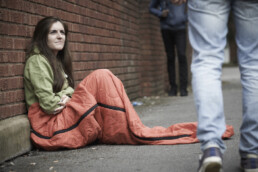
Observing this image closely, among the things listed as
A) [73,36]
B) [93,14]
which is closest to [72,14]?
[73,36]

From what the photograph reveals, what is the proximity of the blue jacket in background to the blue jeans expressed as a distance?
490 cm

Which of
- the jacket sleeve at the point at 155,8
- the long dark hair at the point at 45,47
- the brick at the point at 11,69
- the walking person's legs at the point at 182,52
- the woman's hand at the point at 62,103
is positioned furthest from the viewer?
the walking person's legs at the point at 182,52

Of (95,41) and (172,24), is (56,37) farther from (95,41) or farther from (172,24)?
(172,24)

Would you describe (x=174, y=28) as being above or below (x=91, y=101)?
above

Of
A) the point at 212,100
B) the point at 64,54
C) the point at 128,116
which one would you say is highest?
the point at 64,54

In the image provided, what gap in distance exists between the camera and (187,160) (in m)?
2.89

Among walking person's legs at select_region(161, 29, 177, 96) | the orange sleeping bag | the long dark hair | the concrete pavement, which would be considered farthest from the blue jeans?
walking person's legs at select_region(161, 29, 177, 96)

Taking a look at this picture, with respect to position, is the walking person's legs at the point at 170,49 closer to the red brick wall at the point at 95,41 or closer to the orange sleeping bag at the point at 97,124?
the red brick wall at the point at 95,41

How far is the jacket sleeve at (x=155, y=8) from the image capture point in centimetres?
730

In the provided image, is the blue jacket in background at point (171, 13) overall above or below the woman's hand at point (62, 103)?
above

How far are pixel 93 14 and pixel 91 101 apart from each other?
7.65 ft

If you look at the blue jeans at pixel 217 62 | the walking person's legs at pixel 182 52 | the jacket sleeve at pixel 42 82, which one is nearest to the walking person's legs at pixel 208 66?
the blue jeans at pixel 217 62

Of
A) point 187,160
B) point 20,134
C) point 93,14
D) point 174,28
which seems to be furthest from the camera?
point 174,28

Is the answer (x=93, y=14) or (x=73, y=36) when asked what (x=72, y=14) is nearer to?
(x=73, y=36)
